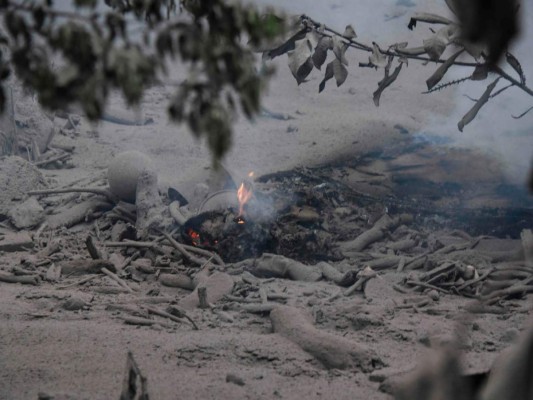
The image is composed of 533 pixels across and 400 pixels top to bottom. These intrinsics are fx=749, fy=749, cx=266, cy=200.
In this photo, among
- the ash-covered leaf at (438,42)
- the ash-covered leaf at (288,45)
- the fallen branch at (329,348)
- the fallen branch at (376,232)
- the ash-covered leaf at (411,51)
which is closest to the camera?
the ash-covered leaf at (438,42)

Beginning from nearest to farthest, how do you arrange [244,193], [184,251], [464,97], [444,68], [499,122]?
[444,68], [184,251], [244,193], [499,122], [464,97]

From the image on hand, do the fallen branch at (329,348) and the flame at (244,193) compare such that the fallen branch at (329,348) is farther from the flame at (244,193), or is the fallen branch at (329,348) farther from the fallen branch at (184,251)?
the flame at (244,193)

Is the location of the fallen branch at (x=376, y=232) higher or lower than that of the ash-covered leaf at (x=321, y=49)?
lower

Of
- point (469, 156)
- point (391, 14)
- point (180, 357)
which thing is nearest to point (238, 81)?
point (180, 357)

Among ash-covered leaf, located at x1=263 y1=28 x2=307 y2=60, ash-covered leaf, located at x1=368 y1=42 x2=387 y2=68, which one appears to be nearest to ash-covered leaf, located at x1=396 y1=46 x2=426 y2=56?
ash-covered leaf, located at x1=368 y1=42 x2=387 y2=68

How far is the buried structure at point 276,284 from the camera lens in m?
4.95

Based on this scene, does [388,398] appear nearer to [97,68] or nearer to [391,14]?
[97,68]

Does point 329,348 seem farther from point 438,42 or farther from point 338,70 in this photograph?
point 438,42

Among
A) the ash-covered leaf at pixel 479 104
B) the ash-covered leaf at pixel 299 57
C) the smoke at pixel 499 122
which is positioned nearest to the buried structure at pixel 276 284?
the smoke at pixel 499 122

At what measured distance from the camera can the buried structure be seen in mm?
4945

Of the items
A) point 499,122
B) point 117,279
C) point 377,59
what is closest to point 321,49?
point 377,59

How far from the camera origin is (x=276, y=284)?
7629mm

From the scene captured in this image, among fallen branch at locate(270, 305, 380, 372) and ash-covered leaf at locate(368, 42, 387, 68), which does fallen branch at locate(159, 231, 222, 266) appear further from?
ash-covered leaf at locate(368, 42, 387, 68)

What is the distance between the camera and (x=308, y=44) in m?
5.11
